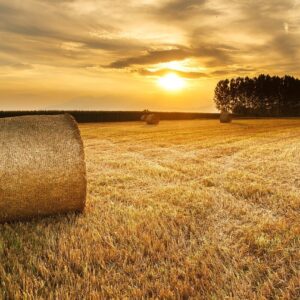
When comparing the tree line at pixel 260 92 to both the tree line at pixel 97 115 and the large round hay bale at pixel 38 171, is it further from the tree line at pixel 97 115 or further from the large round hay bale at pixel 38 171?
the large round hay bale at pixel 38 171

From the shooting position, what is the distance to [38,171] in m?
5.98

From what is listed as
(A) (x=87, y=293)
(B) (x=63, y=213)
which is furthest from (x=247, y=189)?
(A) (x=87, y=293)

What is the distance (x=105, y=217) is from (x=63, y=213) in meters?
0.73

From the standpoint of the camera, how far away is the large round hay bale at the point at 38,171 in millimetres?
5863

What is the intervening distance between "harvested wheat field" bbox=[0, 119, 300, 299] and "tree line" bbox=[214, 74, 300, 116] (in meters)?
81.5

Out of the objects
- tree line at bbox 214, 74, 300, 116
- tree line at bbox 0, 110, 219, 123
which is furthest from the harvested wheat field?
tree line at bbox 214, 74, 300, 116

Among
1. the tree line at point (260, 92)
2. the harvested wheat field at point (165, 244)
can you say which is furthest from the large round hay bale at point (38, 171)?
Answer: the tree line at point (260, 92)

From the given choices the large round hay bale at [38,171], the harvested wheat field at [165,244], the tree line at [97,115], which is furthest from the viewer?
the tree line at [97,115]

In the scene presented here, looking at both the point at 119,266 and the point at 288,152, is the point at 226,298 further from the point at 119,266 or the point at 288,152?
the point at 288,152

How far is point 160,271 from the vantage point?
13.8 feet

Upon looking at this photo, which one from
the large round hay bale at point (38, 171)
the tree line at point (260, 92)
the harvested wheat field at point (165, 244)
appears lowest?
the harvested wheat field at point (165, 244)

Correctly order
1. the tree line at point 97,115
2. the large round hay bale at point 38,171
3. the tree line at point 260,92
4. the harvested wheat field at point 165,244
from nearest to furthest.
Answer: the harvested wheat field at point 165,244 → the large round hay bale at point 38,171 → the tree line at point 97,115 → the tree line at point 260,92

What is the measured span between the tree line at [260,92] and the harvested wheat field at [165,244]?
81.5 meters

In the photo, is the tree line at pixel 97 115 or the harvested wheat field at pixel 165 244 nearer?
the harvested wheat field at pixel 165 244
